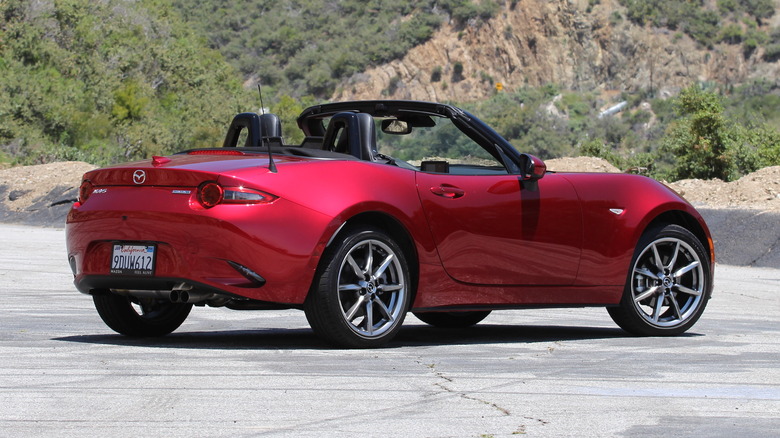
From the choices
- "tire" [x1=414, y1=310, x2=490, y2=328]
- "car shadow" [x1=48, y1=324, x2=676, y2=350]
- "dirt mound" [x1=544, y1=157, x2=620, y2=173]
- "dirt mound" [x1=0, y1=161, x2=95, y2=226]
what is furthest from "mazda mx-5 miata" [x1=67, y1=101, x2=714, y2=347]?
"dirt mound" [x1=544, y1=157, x2=620, y2=173]

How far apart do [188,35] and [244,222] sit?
9689 centimetres

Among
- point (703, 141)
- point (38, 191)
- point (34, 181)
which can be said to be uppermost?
point (703, 141)

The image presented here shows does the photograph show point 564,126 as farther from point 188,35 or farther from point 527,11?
point 188,35

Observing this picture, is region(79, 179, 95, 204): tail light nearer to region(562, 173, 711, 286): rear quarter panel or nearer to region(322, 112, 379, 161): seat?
region(322, 112, 379, 161): seat

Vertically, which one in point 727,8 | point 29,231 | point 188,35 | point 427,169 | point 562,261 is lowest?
point 29,231

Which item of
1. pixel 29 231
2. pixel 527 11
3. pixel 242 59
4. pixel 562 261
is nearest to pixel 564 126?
pixel 527 11

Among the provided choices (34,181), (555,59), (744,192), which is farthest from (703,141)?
(555,59)

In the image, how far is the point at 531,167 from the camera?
8.20 m

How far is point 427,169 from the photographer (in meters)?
8.04

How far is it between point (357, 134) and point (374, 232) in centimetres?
77

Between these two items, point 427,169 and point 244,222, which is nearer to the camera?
point 244,222

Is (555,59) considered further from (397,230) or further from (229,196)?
(229,196)

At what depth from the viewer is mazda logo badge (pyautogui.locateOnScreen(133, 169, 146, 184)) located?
7.27 meters


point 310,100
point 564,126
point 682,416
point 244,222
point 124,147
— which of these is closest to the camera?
point 682,416
